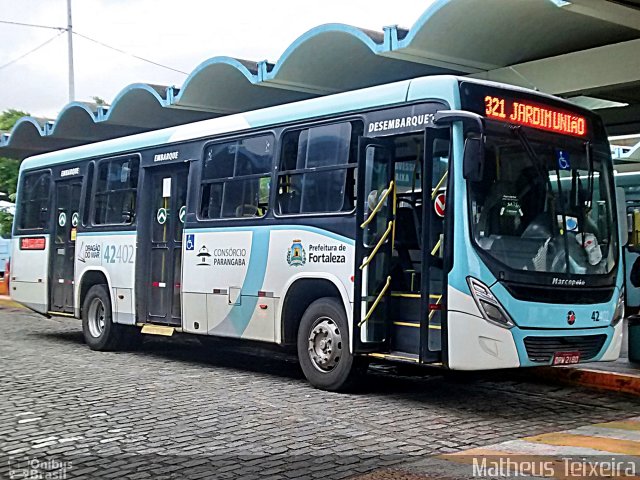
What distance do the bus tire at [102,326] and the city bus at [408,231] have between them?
1745 millimetres

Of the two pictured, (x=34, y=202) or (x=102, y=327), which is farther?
(x=34, y=202)

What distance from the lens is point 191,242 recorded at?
38.9 ft

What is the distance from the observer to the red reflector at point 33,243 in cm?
1513

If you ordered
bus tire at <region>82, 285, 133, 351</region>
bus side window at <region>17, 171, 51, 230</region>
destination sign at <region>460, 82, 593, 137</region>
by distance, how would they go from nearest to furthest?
destination sign at <region>460, 82, 593, 137</region> → bus tire at <region>82, 285, 133, 351</region> → bus side window at <region>17, 171, 51, 230</region>

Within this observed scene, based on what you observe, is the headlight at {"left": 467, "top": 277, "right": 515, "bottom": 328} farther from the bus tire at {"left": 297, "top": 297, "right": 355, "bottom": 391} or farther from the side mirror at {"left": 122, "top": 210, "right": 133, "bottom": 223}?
the side mirror at {"left": 122, "top": 210, "right": 133, "bottom": 223}

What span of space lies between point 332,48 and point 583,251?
24.5ft

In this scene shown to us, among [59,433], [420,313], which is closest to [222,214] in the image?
[420,313]

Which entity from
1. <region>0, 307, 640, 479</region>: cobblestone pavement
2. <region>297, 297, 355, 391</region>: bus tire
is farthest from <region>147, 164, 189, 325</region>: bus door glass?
<region>297, 297, 355, 391</region>: bus tire

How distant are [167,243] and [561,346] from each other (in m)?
5.99

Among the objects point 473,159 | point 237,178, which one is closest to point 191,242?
point 237,178

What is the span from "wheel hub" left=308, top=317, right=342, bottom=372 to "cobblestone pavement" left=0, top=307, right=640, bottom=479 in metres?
0.33

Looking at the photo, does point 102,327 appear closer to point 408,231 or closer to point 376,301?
point 376,301

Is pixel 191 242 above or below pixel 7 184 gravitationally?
below

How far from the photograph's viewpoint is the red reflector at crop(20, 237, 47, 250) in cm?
1513
